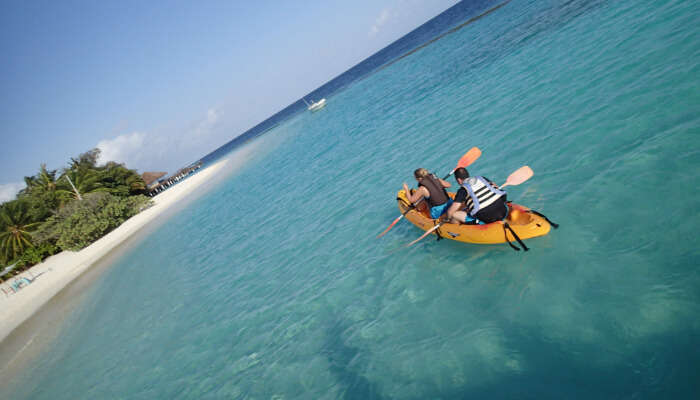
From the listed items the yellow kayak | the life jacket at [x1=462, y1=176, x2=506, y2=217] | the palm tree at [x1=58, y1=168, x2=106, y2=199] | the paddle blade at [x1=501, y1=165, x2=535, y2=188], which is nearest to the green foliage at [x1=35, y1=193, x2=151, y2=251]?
the palm tree at [x1=58, y1=168, x2=106, y2=199]

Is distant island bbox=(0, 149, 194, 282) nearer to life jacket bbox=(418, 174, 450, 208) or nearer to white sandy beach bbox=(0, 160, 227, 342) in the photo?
white sandy beach bbox=(0, 160, 227, 342)

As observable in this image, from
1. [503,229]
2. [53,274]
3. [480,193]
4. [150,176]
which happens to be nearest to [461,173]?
[480,193]

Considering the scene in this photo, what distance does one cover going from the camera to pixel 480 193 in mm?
5676

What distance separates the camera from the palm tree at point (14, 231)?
2538 cm

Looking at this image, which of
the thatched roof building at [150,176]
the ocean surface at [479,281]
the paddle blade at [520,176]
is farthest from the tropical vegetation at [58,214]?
the paddle blade at [520,176]

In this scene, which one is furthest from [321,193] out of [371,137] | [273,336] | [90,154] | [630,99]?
[90,154]

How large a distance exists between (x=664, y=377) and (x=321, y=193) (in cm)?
1185

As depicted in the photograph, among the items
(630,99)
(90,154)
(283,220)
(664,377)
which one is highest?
(90,154)

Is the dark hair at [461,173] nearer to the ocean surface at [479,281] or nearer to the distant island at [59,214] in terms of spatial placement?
the ocean surface at [479,281]

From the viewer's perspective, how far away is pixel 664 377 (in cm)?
325

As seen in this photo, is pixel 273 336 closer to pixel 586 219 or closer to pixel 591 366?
pixel 591 366

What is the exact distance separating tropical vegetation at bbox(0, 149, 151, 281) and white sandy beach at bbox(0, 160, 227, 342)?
0.98m

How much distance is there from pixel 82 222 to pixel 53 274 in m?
6.14

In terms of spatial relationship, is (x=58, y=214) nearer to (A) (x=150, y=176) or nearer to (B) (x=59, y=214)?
(B) (x=59, y=214)
